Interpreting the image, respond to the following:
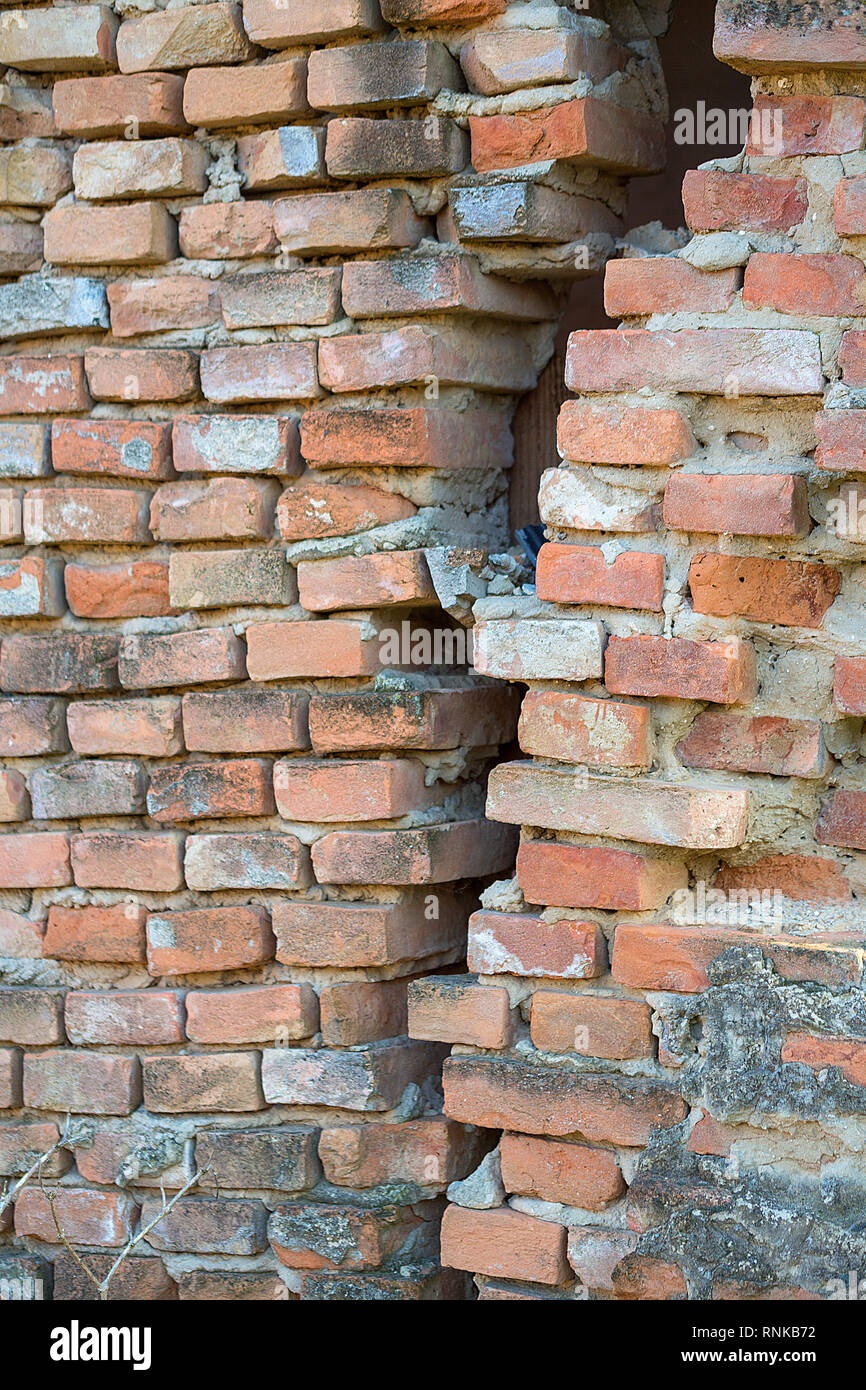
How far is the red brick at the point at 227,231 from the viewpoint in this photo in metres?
2.39

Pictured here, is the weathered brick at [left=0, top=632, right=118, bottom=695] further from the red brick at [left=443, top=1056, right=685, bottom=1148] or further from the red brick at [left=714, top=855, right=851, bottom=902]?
the red brick at [left=714, top=855, right=851, bottom=902]

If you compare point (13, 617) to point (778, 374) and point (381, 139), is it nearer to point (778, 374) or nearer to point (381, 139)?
point (381, 139)

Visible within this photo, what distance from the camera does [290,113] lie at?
2359mm

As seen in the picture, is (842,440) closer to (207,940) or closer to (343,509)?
(343,509)

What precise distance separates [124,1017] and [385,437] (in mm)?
1020

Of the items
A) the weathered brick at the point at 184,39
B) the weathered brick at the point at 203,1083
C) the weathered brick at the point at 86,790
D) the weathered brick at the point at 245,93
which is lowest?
the weathered brick at the point at 203,1083

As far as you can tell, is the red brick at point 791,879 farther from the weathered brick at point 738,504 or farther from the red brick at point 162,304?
the red brick at point 162,304

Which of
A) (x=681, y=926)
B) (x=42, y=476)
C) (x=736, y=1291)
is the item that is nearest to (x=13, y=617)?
(x=42, y=476)

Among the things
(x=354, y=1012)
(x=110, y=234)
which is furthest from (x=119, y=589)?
(x=354, y=1012)

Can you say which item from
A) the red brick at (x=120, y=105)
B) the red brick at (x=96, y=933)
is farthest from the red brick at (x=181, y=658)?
the red brick at (x=120, y=105)

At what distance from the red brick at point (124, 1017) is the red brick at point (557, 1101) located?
1.56 feet

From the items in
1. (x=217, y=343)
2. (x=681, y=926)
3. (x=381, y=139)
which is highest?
(x=381, y=139)

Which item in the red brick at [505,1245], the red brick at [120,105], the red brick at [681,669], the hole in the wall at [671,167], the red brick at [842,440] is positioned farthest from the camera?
the hole in the wall at [671,167]

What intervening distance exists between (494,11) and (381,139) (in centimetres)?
25
